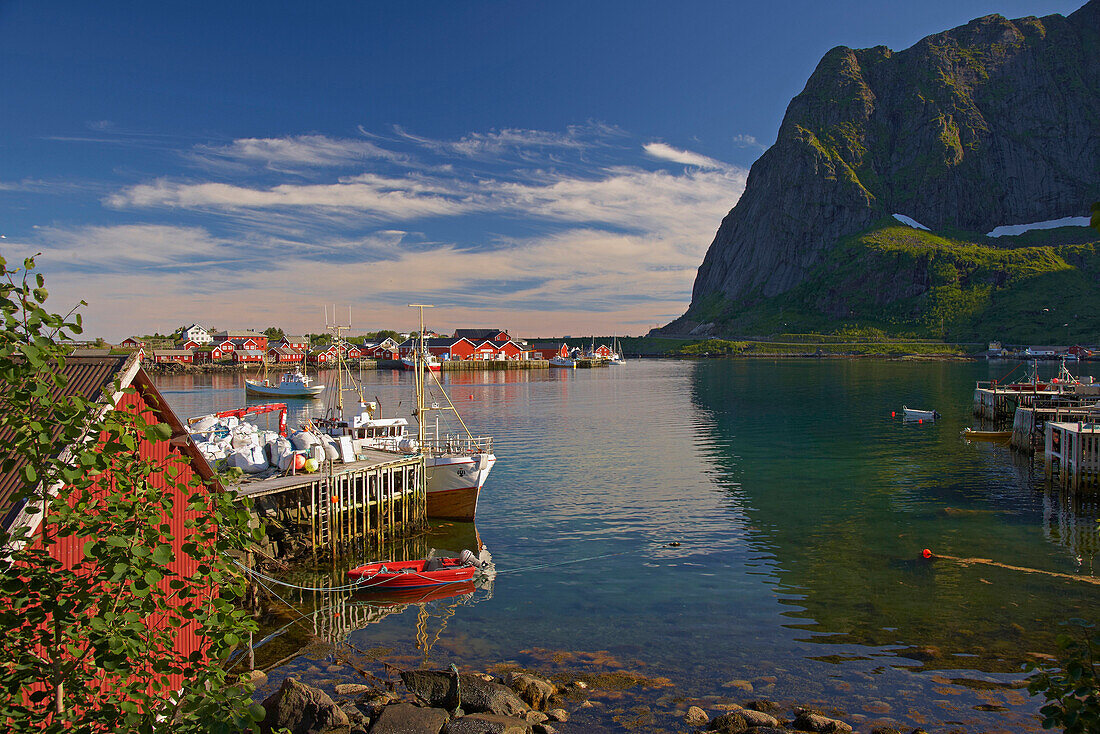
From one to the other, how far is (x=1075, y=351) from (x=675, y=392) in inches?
5248

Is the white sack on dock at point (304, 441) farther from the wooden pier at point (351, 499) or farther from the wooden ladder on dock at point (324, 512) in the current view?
the wooden ladder on dock at point (324, 512)

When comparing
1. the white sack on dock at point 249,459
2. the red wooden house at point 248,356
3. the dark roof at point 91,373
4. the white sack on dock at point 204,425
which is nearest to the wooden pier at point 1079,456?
the white sack on dock at point 249,459

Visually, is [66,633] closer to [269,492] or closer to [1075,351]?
[269,492]

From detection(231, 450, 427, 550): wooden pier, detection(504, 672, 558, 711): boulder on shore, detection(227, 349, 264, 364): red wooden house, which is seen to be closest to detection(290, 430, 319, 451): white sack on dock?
detection(231, 450, 427, 550): wooden pier

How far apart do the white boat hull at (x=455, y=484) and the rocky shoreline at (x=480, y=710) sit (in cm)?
1543

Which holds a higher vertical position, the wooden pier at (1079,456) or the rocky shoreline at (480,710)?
the wooden pier at (1079,456)

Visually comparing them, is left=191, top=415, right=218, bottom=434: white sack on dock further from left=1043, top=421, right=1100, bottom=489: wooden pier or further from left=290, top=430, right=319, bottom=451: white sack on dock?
left=1043, top=421, right=1100, bottom=489: wooden pier

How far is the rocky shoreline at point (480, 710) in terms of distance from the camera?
529 inches

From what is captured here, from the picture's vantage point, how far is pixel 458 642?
1930cm

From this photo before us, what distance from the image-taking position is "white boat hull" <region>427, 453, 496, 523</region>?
104 ft

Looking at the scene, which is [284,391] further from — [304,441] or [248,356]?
Result: [248,356]

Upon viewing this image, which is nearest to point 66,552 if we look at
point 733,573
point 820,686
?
point 820,686

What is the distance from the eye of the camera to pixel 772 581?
78.5ft

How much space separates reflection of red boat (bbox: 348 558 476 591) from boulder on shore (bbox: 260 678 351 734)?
903cm
